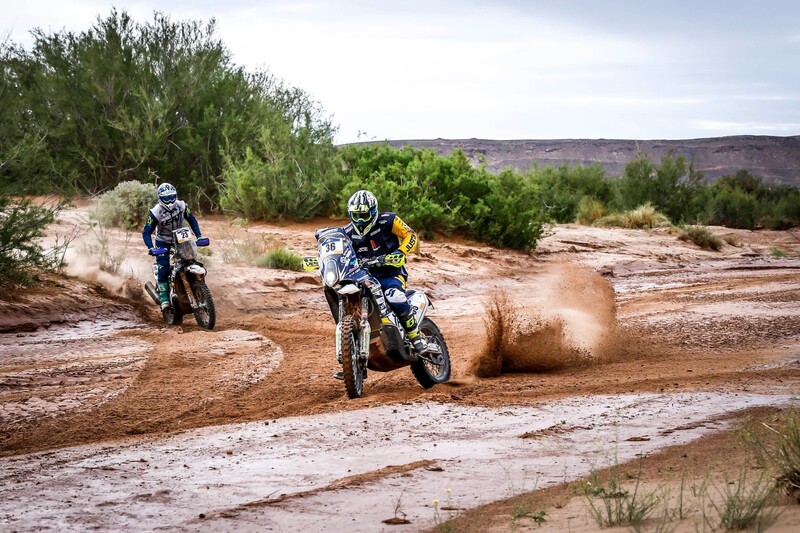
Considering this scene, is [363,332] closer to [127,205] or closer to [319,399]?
[319,399]

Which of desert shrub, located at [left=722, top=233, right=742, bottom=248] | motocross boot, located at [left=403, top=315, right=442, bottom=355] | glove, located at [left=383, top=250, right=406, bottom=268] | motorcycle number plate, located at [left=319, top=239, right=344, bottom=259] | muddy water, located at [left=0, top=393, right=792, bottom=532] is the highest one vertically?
motorcycle number plate, located at [left=319, top=239, right=344, bottom=259]

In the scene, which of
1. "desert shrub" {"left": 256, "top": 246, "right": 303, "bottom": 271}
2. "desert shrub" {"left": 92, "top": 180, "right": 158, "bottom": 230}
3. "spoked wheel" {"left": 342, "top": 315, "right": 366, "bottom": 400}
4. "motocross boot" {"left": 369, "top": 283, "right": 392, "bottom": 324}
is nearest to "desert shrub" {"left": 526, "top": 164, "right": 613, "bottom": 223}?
"desert shrub" {"left": 92, "top": 180, "right": 158, "bottom": 230}

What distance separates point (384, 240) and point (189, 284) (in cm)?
616

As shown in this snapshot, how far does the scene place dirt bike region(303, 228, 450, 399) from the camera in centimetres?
1005

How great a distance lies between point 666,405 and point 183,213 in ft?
28.9

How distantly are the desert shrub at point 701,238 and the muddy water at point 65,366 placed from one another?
2194 cm

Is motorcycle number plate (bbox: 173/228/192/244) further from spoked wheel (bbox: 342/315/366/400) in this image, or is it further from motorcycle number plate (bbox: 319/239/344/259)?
A: spoked wheel (bbox: 342/315/366/400)

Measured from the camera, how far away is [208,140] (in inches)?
1207

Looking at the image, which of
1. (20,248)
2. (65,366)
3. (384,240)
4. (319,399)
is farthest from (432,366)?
(20,248)

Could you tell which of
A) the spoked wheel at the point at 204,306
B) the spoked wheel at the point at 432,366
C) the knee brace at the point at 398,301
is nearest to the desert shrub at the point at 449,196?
the spoked wheel at the point at 204,306

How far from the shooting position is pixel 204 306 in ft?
51.4

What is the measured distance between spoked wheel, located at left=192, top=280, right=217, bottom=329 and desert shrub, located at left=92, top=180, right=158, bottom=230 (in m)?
8.39

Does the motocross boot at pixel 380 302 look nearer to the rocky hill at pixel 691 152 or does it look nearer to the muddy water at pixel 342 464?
the muddy water at pixel 342 464

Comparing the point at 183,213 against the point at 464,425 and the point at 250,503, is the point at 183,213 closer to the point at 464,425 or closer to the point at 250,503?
the point at 464,425
